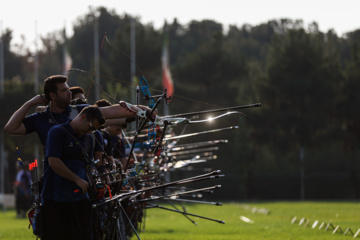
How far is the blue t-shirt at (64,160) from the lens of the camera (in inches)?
321

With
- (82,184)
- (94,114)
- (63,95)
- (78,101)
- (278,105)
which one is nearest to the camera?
(94,114)

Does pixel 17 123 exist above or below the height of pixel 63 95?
below

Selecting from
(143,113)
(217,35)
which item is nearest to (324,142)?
(217,35)

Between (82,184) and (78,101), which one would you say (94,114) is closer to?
(82,184)

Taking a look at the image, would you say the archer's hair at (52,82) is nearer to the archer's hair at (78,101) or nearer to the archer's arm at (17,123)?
the archer's arm at (17,123)

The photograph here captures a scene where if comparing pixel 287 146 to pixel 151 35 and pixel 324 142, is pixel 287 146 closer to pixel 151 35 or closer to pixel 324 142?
pixel 324 142

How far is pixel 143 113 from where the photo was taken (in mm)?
8688

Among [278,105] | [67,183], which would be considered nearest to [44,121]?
[67,183]

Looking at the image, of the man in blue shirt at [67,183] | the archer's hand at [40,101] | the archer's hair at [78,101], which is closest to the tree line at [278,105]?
the archer's hair at [78,101]

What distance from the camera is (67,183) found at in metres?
8.26

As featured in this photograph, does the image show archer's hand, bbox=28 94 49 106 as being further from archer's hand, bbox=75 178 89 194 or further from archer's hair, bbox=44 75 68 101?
archer's hand, bbox=75 178 89 194

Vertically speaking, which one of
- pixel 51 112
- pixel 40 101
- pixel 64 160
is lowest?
pixel 64 160

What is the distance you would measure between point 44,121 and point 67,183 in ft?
3.34

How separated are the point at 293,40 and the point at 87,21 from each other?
40609mm
